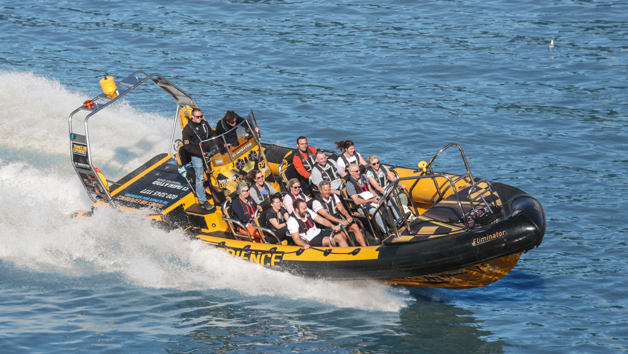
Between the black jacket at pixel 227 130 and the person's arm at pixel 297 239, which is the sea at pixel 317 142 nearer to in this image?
→ the person's arm at pixel 297 239

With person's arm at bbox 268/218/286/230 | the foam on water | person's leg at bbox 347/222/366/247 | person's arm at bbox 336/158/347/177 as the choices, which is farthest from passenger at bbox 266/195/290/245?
person's arm at bbox 336/158/347/177

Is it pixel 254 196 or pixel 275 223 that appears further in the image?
pixel 254 196

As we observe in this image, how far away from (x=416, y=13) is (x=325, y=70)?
5761 mm

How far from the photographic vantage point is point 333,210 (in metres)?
10.3

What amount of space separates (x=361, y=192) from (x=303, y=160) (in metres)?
1.45

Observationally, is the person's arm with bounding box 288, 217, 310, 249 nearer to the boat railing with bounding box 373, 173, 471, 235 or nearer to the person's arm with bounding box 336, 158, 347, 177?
the boat railing with bounding box 373, 173, 471, 235

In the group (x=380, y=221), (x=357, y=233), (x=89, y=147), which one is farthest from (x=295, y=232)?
(x=89, y=147)

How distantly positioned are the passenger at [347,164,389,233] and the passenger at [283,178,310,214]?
77cm

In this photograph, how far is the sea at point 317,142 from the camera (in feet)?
30.9

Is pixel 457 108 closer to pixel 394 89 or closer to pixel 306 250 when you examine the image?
pixel 394 89

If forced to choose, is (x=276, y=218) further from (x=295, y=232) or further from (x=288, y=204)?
(x=295, y=232)

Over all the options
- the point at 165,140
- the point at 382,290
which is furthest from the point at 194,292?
the point at 165,140

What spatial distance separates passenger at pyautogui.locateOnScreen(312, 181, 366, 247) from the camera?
998cm

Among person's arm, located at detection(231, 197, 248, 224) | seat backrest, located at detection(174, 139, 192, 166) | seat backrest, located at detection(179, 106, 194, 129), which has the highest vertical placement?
seat backrest, located at detection(179, 106, 194, 129)
